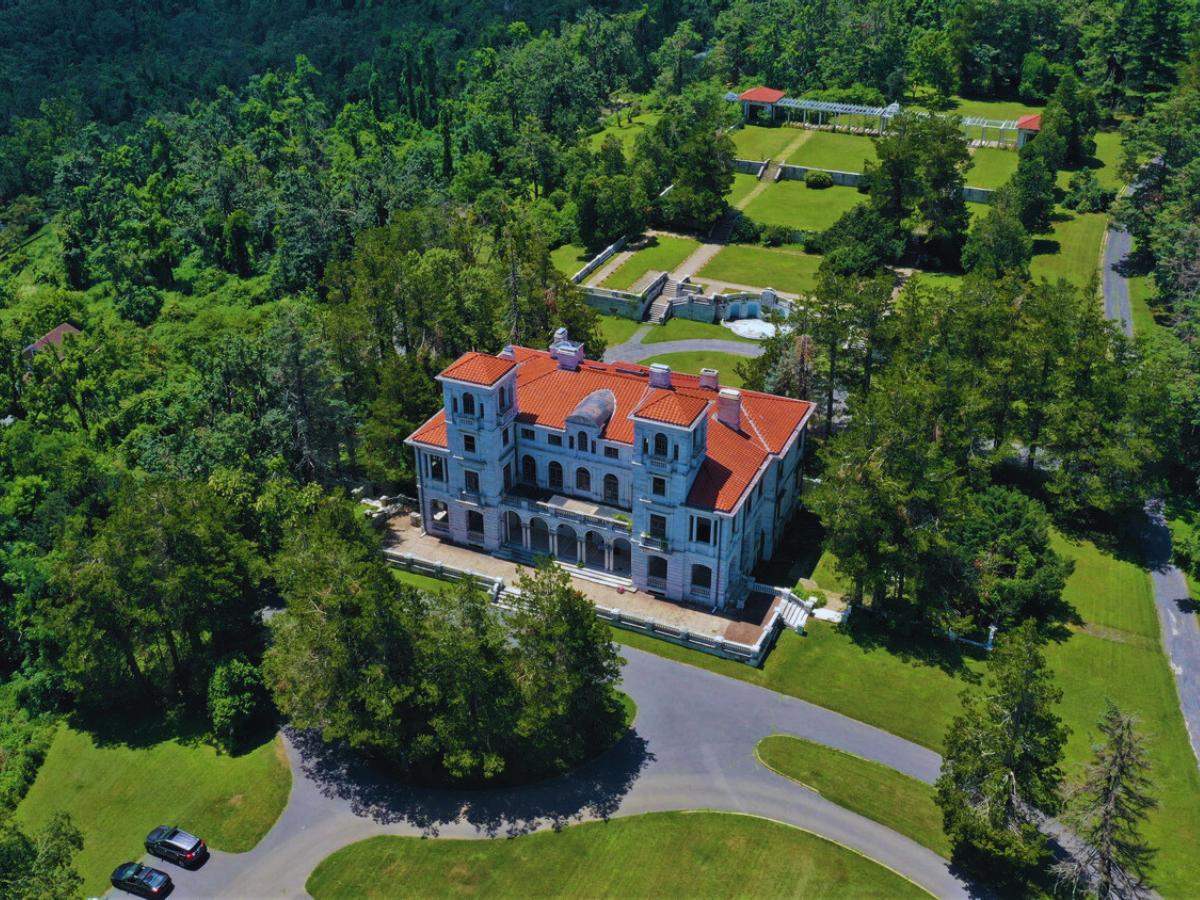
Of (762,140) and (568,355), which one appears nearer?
(568,355)

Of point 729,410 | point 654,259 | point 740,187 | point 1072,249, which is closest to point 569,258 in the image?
point 654,259

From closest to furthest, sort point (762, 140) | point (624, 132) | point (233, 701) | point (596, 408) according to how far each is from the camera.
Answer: point (233, 701)
point (596, 408)
point (762, 140)
point (624, 132)

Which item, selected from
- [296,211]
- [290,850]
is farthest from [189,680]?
[296,211]

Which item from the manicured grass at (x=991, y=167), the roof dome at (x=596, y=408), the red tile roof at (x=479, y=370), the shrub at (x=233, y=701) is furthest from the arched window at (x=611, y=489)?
the manicured grass at (x=991, y=167)

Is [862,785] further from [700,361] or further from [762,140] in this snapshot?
[762,140]

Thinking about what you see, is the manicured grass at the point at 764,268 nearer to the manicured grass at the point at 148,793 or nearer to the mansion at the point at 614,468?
the mansion at the point at 614,468

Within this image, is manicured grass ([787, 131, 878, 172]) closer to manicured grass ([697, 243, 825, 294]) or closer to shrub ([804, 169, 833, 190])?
shrub ([804, 169, 833, 190])

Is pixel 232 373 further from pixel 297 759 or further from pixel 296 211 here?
pixel 296 211
